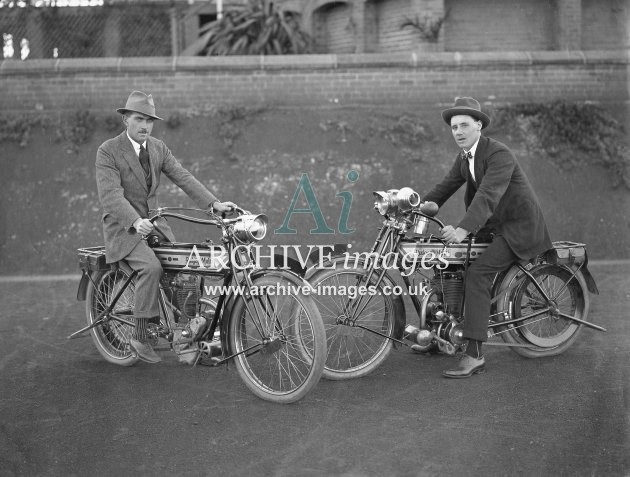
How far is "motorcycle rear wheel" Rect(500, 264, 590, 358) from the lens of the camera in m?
5.81

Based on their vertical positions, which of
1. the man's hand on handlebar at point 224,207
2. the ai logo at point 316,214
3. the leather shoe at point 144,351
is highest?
the man's hand on handlebar at point 224,207

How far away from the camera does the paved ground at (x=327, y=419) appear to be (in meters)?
4.06

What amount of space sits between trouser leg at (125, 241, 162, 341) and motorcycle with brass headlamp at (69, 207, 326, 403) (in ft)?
0.38

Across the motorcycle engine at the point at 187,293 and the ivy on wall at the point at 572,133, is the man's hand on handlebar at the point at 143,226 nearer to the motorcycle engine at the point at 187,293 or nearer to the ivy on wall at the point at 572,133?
the motorcycle engine at the point at 187,293

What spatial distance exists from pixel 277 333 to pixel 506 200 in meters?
1.95

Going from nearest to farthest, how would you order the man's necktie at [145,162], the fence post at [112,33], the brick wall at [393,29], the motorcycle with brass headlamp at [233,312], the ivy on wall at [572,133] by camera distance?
the motorcycle with brass headlamp at [233,312]
the man's necktie at [145,162]
the ivy on wall at [572,133]
the brick wall at [393,29]
the fence post at [112,33]

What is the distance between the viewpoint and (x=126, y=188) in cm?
573

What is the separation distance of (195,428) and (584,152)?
27.9 ft

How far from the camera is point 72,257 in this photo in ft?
32.8

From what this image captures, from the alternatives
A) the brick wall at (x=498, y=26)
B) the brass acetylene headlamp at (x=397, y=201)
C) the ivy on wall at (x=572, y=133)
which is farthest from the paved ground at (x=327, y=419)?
the brick wall at (x=498, y=26)

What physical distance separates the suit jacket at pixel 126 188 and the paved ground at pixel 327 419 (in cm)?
101

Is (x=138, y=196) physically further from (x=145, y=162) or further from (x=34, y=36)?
(x=34, y=36)

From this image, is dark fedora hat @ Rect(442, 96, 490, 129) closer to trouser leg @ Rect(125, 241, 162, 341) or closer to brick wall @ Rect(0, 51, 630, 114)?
trouser leg @ Rect(125, 241, 162, 341)

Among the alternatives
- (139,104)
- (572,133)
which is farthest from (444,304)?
(572,133)
